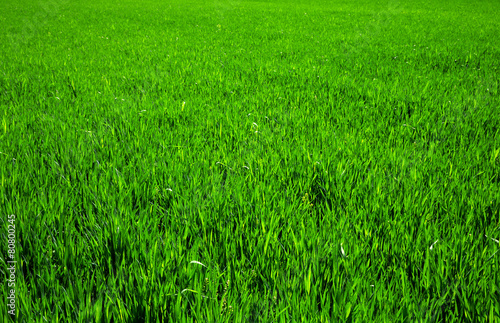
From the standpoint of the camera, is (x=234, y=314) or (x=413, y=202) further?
(x=413, y=202)

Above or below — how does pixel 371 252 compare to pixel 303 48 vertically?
below

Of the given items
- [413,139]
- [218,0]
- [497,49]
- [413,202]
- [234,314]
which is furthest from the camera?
[218,0]

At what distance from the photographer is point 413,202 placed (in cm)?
158

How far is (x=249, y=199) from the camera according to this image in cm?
164

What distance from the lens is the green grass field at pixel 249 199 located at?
1011mm

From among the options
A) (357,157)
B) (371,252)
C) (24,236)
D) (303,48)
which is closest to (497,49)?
(303,48)

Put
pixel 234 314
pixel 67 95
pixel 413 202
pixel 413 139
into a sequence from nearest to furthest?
pixel 234 314
pixel 413 202
pixel 413 139
pixel 67 95

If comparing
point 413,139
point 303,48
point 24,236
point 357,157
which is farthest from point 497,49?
point 24,236

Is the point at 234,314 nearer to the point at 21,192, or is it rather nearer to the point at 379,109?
the point at 21,192

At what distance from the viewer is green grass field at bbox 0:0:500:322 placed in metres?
1.01

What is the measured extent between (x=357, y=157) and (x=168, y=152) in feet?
4.34

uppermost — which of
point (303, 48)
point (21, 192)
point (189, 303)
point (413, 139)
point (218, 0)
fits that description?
point (218, 0)

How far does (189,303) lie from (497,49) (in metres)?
8.69

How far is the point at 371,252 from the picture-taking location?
4.01 feet
